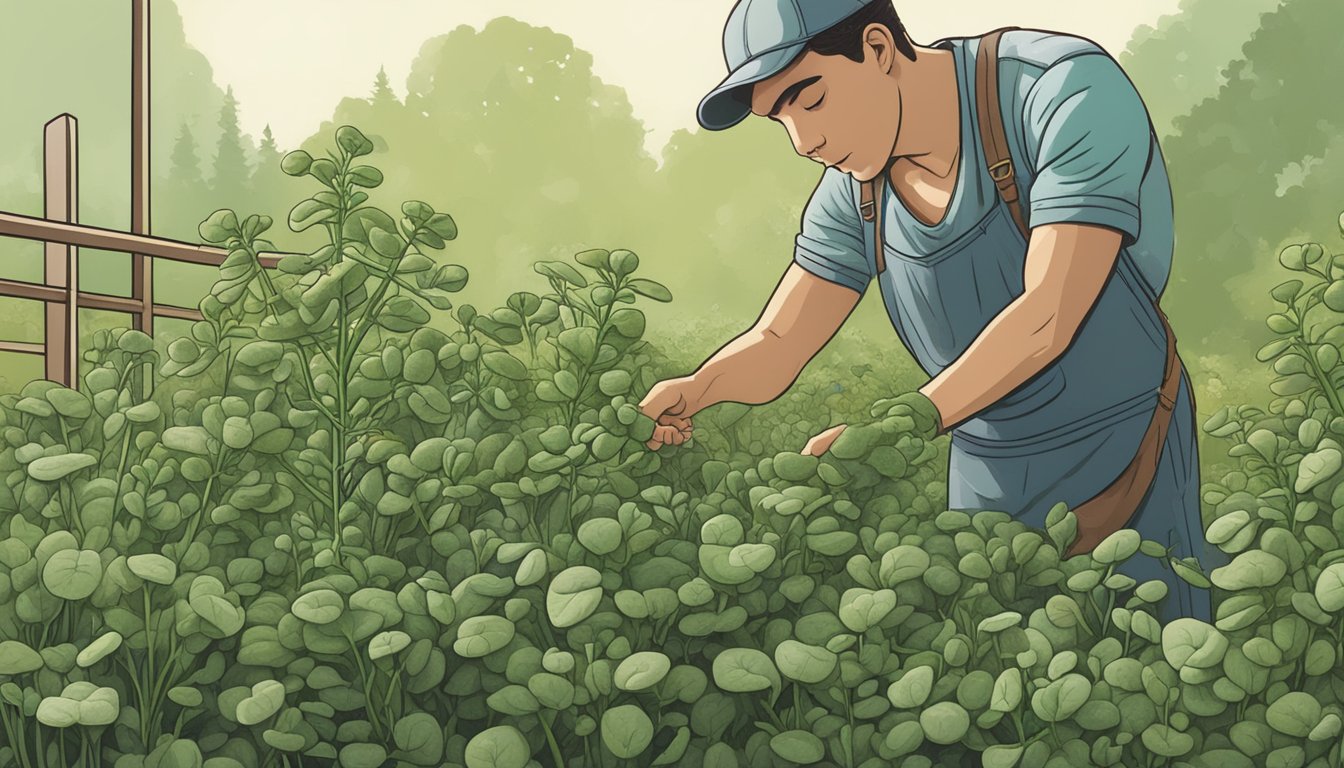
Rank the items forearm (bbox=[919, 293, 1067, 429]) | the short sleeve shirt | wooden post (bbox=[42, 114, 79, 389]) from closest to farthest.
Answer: forearm (bbox=[919, 293, 1067, 429]), the short sleeve shirt, wooden post (bbox=[42, 114, 79, 389])

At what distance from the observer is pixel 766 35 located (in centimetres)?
141

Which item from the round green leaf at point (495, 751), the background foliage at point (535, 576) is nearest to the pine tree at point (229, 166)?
the background foliage at point (535, 576)

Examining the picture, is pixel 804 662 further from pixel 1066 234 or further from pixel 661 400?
pixel 1066 234

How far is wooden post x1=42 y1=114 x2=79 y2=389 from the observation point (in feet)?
5.97

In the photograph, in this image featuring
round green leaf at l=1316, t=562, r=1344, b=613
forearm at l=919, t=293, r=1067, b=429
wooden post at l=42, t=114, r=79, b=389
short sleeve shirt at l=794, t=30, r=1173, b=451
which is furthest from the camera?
wooden post at l=42, t=114, r=79, b=389

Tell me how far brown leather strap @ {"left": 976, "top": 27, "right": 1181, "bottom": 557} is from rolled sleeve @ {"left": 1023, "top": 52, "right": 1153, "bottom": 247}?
0.10 metres

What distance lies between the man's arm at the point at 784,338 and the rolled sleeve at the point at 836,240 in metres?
0.02

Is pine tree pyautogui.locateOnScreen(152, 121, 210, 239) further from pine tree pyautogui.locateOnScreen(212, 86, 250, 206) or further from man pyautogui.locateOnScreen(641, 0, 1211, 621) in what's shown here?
man pyautogui.locateOnScreen(641, 0, 1211, 621)

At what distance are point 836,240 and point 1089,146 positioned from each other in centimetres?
46

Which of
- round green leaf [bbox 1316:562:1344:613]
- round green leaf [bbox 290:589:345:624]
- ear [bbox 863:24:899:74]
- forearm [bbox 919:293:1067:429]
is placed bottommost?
Result: round green leaf [bbox 290:589:345:624]

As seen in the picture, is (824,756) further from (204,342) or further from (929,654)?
(204,342)

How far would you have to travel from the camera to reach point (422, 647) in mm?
910

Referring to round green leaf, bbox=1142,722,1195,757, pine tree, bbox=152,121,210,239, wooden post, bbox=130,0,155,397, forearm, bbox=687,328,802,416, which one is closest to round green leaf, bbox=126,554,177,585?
forearm, bbox=687,328,802,416

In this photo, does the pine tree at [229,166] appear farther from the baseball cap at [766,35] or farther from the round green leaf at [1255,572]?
the round green leaf at [1255,572]
